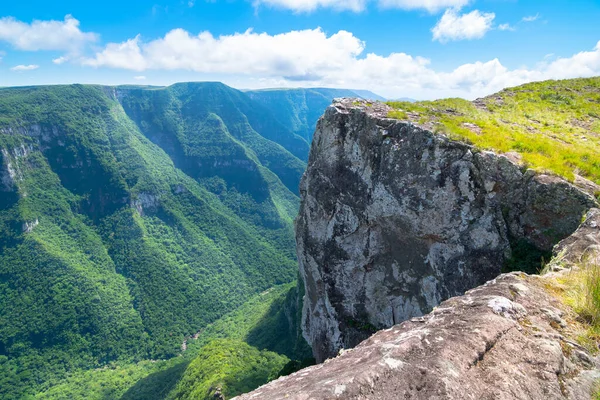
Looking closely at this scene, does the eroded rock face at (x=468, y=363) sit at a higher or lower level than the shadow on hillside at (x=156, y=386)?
higher

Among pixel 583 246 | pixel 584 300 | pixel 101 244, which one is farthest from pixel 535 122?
pixel 101 244

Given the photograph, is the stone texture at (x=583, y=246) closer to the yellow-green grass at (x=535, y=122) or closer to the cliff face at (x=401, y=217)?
the cliff face at (x=401, y=217)

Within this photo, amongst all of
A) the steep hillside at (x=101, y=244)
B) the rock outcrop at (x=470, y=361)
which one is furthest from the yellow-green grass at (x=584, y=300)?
the steep hillside at (x=101, y=244)

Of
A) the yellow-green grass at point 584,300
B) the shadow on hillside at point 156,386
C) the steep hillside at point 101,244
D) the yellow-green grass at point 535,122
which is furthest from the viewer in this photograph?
the steep hillside at point 101,244

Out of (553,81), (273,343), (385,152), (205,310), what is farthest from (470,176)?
(205,310)

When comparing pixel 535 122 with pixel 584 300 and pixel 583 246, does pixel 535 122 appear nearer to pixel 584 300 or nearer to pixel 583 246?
pixel 583 246

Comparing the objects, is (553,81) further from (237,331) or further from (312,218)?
(237,331)

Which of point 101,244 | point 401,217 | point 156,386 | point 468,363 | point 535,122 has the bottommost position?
point 156,386
